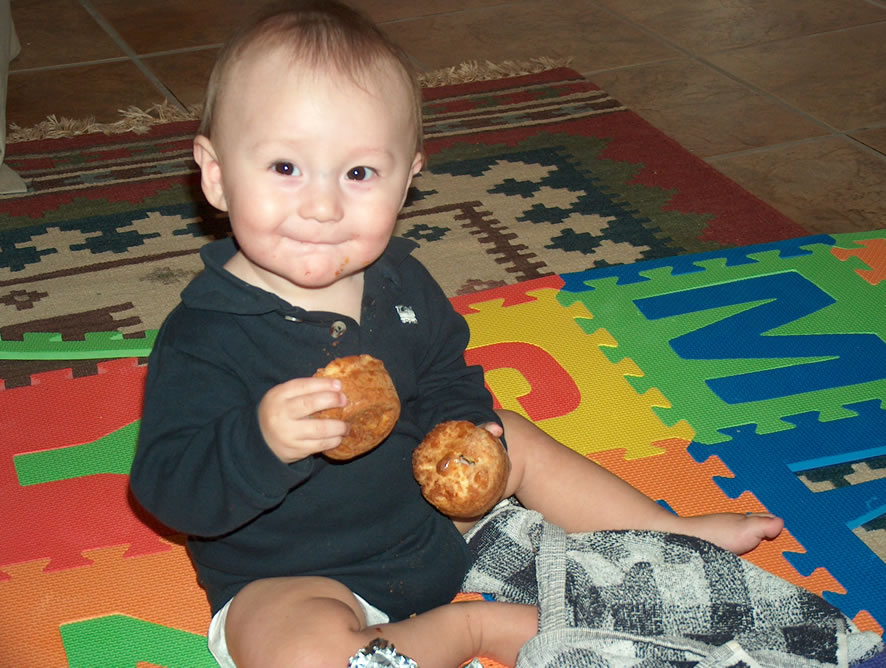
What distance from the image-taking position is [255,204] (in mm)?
769

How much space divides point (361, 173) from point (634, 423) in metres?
0.53

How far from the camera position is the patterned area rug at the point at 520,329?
99cm

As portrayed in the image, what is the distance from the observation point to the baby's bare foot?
0.98m

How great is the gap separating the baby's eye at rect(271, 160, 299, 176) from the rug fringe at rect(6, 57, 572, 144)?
1.19 metres

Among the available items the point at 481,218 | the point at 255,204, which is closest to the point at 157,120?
the point at 481,218

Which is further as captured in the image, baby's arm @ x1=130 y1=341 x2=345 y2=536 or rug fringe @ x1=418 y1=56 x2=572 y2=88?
rug fringe @ x1=418 y1=56 x2=572 y2=88

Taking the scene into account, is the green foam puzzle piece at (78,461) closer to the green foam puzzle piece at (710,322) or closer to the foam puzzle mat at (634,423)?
the foam puzzle mat at (634,423)

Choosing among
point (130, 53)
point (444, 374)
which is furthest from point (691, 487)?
point (130, 53)

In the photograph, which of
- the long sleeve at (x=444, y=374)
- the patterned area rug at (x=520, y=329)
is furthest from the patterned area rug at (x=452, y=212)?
the long sleeve at (x=444, y=374)

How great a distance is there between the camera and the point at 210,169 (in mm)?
818

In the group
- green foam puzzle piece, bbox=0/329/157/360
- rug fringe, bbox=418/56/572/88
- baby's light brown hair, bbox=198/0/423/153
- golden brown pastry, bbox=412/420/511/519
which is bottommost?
green foam puzzle piece, bbox=0/329/157/360

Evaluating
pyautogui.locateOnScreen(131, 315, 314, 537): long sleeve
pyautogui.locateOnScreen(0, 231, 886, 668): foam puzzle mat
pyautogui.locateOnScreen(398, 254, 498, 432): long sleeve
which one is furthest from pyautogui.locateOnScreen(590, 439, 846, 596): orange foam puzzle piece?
pyautogui.locateOnScreen(131, 315, 314, 537): long sleeve

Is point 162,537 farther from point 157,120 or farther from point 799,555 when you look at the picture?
point 157,120

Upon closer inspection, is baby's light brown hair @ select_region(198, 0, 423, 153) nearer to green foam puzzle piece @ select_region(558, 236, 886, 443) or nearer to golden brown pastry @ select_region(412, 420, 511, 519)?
golden brown pastry @ select_region(412, 420, 511, 519)
